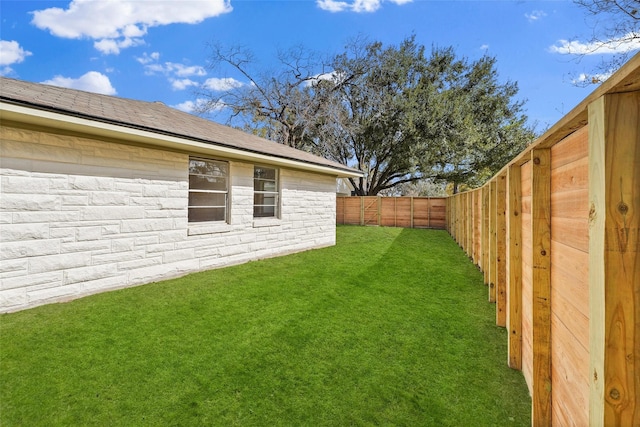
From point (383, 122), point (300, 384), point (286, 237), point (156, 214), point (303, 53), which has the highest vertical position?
point (303, 53)

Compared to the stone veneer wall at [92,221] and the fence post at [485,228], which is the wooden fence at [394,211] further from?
the stone veneer wall at [92,221]

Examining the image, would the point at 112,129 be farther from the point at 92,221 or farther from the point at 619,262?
the point at 619,262

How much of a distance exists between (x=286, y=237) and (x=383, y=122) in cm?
1336

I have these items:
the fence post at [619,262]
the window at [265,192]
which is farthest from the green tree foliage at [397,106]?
the fence post at [619,262]

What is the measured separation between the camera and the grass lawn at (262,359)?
202 cm

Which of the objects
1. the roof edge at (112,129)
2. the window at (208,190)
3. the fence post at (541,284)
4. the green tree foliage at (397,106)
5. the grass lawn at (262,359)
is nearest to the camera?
the fence post at (541,284)

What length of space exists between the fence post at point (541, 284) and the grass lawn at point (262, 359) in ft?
1.13

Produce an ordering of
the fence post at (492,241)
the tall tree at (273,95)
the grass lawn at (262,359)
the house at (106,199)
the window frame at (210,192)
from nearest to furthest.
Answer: the grass lawn at (262,359), the house at (106,199), the fence post at (492,241), the window frame at (210,192), the tall tree at (273,95)

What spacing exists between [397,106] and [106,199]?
1671cm

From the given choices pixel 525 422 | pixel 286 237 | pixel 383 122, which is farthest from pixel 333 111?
pixel 525 422

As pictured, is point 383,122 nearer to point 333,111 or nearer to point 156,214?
point 333,111

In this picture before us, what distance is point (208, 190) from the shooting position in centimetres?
620

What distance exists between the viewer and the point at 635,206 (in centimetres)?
88

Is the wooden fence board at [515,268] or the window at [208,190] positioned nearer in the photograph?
the wooden fence board at [515,268]
